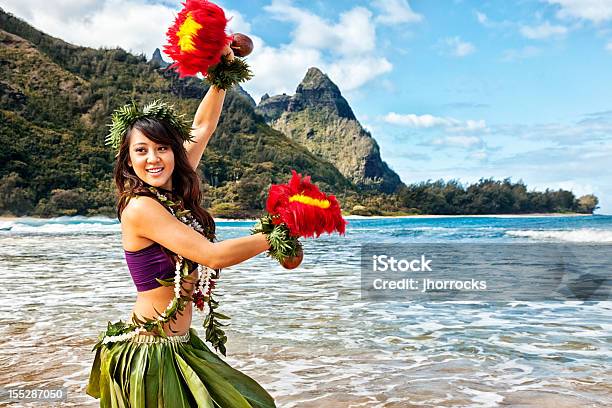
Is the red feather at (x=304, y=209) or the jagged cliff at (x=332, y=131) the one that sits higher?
the jagged cliff at (x=332, y=131)

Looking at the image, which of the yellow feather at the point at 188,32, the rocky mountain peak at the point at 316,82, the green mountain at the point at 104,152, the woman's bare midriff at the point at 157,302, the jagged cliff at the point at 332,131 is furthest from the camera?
the rocky mountain peak at the point at 316,82

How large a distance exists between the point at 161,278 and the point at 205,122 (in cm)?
64

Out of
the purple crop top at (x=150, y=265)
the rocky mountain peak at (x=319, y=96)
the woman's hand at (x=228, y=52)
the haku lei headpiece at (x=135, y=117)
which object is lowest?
the purple crop top at (x=150, y=265)

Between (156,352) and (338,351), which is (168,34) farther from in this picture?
(338,351)

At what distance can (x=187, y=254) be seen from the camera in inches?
64.6

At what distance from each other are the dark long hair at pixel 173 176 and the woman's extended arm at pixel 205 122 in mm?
221

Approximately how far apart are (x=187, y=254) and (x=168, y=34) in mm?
739

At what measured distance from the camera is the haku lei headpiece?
183cm

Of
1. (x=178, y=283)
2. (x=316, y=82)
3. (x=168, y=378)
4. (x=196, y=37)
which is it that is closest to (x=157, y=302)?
(x=178, y=283)

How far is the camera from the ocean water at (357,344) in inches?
142

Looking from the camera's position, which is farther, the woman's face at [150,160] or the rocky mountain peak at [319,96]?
the rocky mountain peak at [319,96]

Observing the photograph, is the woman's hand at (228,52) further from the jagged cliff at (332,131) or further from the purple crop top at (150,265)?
the jagged cliff at (332,131)

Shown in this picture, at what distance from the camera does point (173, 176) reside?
1877mm

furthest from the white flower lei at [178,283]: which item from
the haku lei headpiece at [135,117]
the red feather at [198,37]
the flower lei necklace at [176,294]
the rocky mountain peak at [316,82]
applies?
the rocky mountain peak at [316,82]
